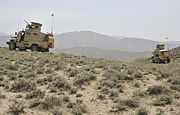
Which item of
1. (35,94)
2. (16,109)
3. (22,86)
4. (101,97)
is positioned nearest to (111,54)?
(22,86)

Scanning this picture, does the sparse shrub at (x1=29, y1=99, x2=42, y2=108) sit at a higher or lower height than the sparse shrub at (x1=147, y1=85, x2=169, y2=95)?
lower

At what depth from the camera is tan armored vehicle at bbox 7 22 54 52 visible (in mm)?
26828

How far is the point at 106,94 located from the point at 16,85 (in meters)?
5.05

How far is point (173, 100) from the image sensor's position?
30.6 ft

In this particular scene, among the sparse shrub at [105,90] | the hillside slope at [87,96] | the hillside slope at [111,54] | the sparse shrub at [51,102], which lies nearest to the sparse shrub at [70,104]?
the hillside slope at [87,96]

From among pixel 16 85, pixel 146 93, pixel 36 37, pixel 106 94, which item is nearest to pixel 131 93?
pixel 146 93

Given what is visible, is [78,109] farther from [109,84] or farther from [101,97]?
[109,84]

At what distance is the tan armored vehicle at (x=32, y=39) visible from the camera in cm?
2683

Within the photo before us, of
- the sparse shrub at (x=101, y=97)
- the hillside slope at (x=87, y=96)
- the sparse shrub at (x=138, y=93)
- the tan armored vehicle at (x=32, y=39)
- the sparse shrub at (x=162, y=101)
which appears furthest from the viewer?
the tan armored vehicle at (x=32, y=39)

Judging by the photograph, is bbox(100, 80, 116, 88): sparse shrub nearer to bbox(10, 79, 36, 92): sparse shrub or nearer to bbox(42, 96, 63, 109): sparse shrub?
bbox(42, 96, 63, 109): sparse shrub

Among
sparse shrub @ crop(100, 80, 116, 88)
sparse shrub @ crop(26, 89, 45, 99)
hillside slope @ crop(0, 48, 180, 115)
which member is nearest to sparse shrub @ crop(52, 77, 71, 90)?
hillside slope @ crop(0, 48, 180, 115)

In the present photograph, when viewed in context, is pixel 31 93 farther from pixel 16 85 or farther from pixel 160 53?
pixel 160 53

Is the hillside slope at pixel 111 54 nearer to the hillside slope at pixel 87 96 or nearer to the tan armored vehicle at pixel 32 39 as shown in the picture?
the tan armored vehicle at pixel 32 39

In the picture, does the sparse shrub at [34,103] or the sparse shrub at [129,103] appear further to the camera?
the sparse shrub at [129,103]
